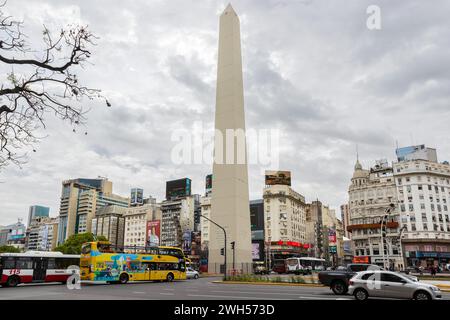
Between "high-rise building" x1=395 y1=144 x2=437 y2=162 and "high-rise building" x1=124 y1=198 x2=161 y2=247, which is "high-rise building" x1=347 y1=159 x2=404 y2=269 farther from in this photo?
"high-rise building" x1=124 y1=198 x2=161 y2=247

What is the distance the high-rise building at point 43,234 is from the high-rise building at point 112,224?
86.2ft

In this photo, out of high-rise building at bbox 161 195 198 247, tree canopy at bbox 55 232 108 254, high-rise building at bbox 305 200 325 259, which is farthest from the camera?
high-rise building at bbox 161 195 198 247

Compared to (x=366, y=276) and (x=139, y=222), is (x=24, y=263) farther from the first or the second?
(x=139, y=222)

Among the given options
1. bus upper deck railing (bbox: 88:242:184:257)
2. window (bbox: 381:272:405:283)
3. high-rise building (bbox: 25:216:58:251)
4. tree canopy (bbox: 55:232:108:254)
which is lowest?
window (bbox: 381:272:405:283)

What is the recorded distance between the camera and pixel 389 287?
15.8 metres

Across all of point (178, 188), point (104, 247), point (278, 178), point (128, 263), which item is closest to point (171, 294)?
point (104, 247)

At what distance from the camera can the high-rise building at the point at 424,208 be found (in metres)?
78.0

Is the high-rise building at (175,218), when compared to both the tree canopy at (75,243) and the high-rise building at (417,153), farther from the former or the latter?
the high-rise building at (417,153)

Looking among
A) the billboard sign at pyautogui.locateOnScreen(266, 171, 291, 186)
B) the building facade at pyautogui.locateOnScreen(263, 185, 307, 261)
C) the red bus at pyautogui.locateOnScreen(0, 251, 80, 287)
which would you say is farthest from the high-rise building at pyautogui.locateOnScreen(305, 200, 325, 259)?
the red bus at pyautogui.locateOnScreen(0, 251, 80, 287)

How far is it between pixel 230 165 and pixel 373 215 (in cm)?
5423

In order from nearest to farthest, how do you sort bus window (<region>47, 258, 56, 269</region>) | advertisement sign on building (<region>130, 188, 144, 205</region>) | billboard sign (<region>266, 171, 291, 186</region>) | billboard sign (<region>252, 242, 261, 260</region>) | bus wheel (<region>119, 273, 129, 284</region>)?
bus wheel (<region>119, 273, 129, 284</region>)
bus window (<region>47, 258, 56, 269</region>)
billboard sign (<region>252, 242, 261, 260</region>)
billboard sign (<region>266, 171, 291, 186</region>)
advertisement sign on building (<region>130, 188, 144, 205</region>)

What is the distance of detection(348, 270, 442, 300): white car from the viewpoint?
49.6 feet

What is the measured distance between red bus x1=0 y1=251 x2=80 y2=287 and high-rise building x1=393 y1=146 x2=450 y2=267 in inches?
2758
